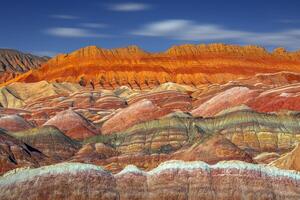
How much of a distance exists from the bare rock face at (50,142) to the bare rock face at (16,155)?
25.7 feet

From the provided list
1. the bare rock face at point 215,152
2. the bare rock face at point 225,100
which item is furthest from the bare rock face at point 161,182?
the bare rock face at point 225,100

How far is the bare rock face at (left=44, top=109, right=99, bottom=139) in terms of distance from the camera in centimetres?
11169

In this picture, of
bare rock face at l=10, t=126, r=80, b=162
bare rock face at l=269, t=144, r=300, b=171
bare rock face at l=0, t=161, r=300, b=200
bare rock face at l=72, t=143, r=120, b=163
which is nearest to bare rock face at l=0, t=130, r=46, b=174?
bare rock face at l=72, t=143, r=120, b=163

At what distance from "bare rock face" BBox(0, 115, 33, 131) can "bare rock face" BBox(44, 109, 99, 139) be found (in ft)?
12.7

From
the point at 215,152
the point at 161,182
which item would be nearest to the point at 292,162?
the point at 215,152

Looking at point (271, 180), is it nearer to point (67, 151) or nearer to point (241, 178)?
point (241, 178)

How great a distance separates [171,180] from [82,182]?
608cm

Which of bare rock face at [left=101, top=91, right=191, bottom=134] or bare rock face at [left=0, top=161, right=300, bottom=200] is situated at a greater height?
bare rock face at [left=0, top=161, right=300, bottom=200]

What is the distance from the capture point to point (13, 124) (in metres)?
114

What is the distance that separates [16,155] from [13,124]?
124 feet

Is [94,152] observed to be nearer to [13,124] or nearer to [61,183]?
[13,124]

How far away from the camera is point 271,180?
46062mm

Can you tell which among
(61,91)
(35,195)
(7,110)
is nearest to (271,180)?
(35,195)

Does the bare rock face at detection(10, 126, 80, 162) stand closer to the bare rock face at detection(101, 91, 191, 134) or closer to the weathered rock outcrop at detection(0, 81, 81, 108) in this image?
the bare rock face at detection(101, 91, 191, 134)
